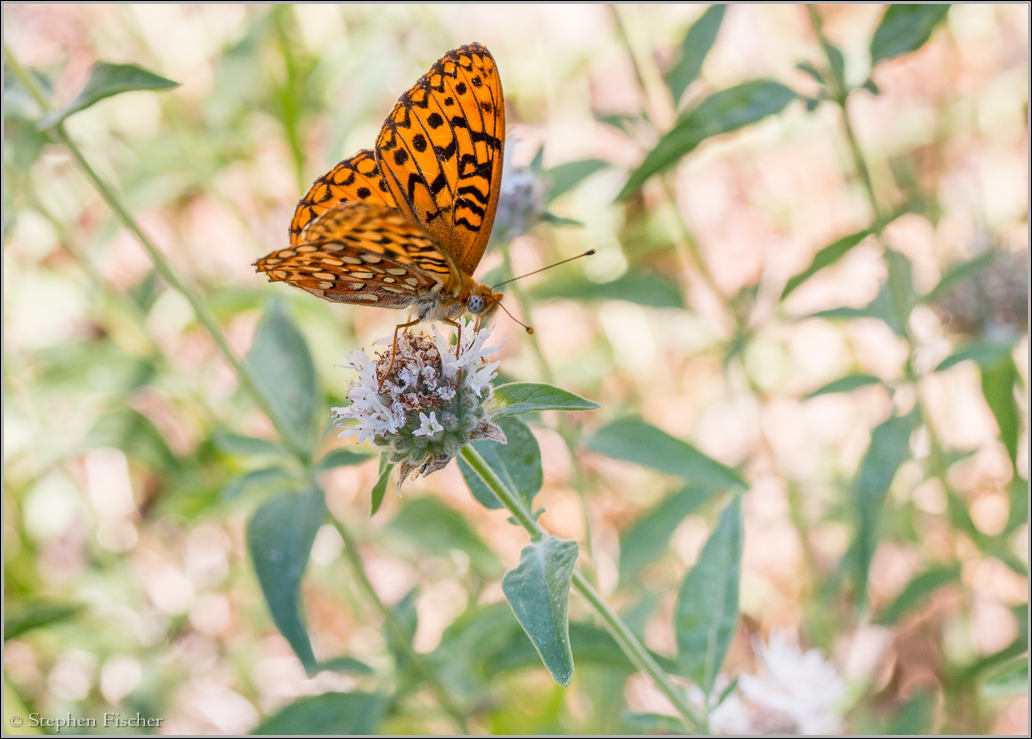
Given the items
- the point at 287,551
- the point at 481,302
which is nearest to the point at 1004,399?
the point at 481,302

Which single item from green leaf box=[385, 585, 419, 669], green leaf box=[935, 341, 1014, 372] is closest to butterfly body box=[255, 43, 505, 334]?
green leaf box=[385, 585, 419, 669]

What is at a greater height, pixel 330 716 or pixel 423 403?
pixel 423 403

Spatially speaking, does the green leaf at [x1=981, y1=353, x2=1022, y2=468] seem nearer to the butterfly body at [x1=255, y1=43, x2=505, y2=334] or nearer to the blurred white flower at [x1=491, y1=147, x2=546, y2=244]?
the blurred white flower at [x1=491, y1=147, x2=546, y2=244]

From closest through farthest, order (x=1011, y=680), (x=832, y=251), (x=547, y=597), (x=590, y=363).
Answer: (x=547, y=597) → (x=1011, y=680) → (x=832, y=251) → (x=590, y=363)

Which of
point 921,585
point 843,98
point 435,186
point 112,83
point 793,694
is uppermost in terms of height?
point 112,83

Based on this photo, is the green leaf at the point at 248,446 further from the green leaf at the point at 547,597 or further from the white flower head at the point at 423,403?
the green leaf at the point at 547,597

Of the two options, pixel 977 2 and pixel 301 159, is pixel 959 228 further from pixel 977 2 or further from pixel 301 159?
pixel 301 159

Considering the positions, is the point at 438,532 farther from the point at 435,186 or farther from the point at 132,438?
the point at 435,186
